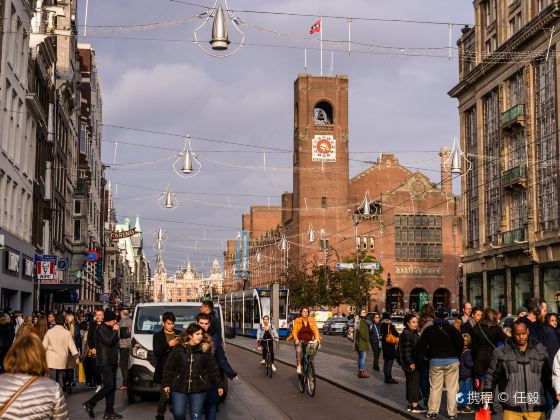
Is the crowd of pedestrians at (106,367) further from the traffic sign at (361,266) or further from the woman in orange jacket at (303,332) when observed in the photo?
the traffic sign at (361,266)

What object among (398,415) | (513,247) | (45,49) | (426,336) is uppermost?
(45,49)

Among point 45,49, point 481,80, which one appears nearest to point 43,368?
point 45,49

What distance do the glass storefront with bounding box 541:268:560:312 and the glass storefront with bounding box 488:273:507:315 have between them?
5176 mm

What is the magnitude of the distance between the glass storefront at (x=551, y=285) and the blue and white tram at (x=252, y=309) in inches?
605

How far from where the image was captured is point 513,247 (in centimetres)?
4722

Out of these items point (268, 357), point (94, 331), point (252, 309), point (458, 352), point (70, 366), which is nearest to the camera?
point (458, 352)

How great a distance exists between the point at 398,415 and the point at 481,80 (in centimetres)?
4193

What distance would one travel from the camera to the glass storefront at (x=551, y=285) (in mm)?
42844

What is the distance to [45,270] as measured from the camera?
34875mm

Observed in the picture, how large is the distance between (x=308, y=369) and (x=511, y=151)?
112 ft

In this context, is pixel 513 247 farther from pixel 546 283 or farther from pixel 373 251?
pixel 373 251

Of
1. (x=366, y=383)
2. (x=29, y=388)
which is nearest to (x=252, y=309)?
(x=366, y=383)

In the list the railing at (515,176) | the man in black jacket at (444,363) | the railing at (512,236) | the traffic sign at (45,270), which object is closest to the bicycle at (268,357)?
the man in black jacket at (444,363)

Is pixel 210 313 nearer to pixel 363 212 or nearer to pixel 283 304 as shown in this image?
pixel 283 304
